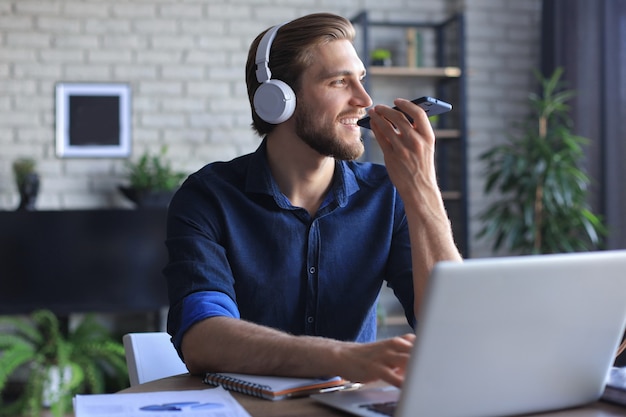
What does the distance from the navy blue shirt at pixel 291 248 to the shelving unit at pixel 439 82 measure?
2996mm

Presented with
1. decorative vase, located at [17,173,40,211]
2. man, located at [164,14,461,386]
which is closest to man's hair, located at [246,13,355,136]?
man, located at [164,14,461,386]

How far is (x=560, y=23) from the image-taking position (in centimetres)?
464

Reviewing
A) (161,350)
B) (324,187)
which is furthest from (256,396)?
(324,187)

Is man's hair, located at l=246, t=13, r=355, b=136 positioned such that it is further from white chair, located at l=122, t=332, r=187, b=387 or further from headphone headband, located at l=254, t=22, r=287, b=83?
white chair, located at l=122, t=332, r=187, b=387

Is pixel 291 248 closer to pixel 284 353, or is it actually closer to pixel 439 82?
pixel 284 353

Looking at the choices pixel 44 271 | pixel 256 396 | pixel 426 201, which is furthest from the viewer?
pixel 44 271

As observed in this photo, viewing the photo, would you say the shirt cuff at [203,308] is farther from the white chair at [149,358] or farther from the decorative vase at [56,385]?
the decorative vase at [56,385]

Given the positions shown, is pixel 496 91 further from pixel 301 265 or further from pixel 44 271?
Answer: pixel 301 265

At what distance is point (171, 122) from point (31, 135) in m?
0.74

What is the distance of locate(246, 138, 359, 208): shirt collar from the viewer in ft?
5.57

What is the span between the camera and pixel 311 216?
1.71 m

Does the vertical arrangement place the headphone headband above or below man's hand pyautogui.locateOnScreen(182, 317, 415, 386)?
above

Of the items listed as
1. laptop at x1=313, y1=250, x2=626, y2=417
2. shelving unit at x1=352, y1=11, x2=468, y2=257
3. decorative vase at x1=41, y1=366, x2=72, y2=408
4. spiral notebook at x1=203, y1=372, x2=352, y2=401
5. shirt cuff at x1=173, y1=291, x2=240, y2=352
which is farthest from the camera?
shelving unit at x1=352, y1=11, x2=468, y2=257

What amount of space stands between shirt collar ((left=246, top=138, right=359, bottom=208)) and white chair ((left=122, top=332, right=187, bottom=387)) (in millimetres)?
345
